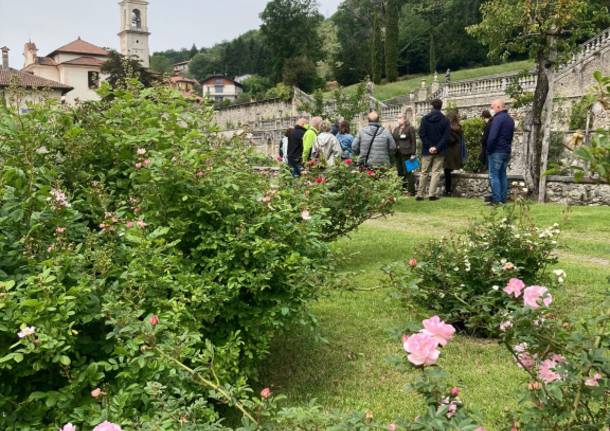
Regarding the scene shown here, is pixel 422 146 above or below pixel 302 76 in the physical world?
below

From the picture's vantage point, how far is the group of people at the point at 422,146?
400 inches

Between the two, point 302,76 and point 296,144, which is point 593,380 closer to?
point 296,144

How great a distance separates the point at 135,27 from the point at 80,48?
10387mm

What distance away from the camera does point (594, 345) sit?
74.5 inches

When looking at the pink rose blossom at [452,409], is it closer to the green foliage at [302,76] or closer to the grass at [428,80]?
the grass at [428,80]

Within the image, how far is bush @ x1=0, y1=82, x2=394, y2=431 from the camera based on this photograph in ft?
8.20

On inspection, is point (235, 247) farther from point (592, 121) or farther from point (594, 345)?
point (592, 121)

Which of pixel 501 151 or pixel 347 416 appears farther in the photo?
pixel 501 151

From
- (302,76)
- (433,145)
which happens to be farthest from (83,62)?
(433,145)

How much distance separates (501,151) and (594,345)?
8.91 meters

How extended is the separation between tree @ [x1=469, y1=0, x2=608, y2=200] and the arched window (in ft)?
237

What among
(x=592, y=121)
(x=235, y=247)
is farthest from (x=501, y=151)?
(x=592, y=121)

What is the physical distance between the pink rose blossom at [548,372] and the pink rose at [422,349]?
55 cm

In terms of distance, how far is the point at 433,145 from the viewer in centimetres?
1143
